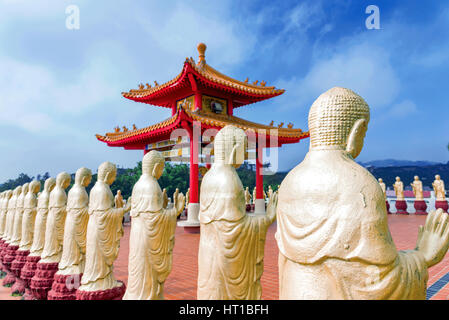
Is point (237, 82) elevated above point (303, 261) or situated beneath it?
elevated above

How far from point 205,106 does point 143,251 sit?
846cm

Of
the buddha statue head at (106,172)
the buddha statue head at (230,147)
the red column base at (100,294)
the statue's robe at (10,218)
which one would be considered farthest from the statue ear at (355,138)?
the statue's robe at (10,218)

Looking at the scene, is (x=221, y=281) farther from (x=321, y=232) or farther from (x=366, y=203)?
(x=366, y=203)

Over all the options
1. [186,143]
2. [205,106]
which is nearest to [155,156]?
[186,143]

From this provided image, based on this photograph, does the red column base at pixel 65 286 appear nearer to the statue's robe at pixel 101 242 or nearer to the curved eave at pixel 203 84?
the statue's robe at pixel 101 242

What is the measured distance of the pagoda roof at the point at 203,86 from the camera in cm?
1060

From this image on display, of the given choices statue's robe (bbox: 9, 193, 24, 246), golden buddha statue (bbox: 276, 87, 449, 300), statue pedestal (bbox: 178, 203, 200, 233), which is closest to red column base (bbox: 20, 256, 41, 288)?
statue's robe (bbox: 9, 193, 24, 246)

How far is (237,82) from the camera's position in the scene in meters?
13.0

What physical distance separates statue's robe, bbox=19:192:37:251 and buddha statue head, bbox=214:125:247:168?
5.82 metres

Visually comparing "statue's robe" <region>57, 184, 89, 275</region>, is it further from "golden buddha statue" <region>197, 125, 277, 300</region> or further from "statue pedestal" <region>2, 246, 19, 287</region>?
"statue pedestal" <region>2, 246, 19, 287</region>

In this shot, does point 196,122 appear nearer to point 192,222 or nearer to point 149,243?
point 192,222

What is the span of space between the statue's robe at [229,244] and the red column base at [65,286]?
2616mm

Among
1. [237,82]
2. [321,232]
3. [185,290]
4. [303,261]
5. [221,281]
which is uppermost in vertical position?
[237,82]
